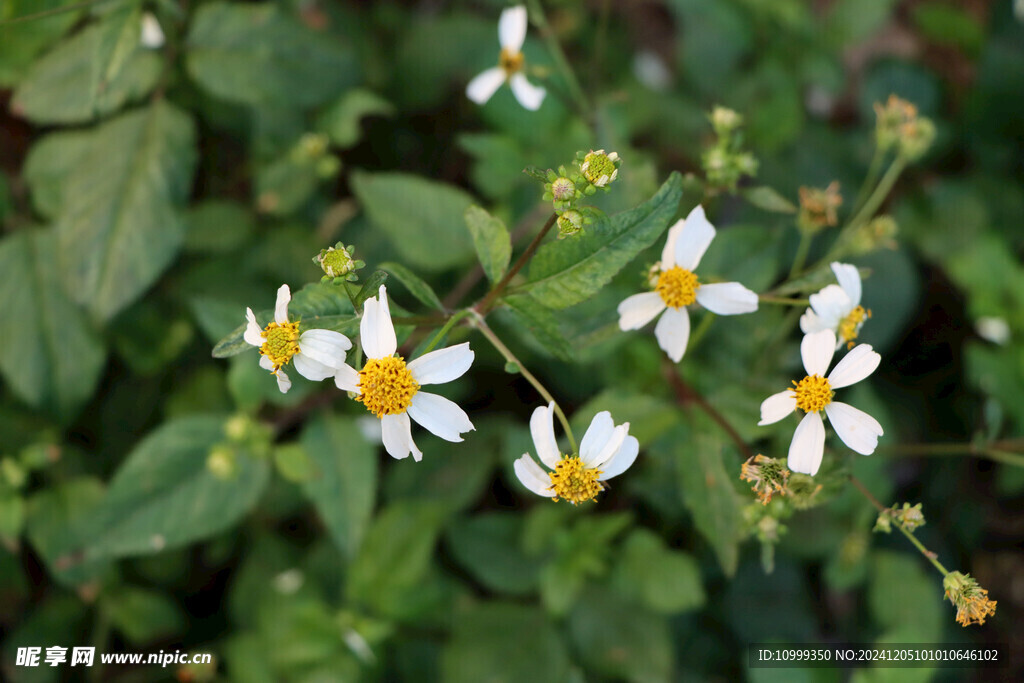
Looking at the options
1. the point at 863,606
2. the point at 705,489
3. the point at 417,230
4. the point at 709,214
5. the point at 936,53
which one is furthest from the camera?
the point at 936,53

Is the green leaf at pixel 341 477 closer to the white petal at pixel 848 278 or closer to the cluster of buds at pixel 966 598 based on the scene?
the white petal at pixel 848 278

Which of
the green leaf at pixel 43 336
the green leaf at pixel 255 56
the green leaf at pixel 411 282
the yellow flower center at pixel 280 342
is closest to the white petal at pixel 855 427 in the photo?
the green leaf at pixel 411 282

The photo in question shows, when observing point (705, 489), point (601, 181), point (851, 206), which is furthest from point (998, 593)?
point (601, 181)

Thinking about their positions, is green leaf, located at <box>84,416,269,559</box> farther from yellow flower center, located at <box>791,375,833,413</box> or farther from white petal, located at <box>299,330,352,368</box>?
yellow flower center, located at <box>791,375,833,413</box>

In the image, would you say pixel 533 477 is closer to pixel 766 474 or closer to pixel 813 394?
pixel 766 474

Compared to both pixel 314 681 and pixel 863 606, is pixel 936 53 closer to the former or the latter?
pixel 863 606
